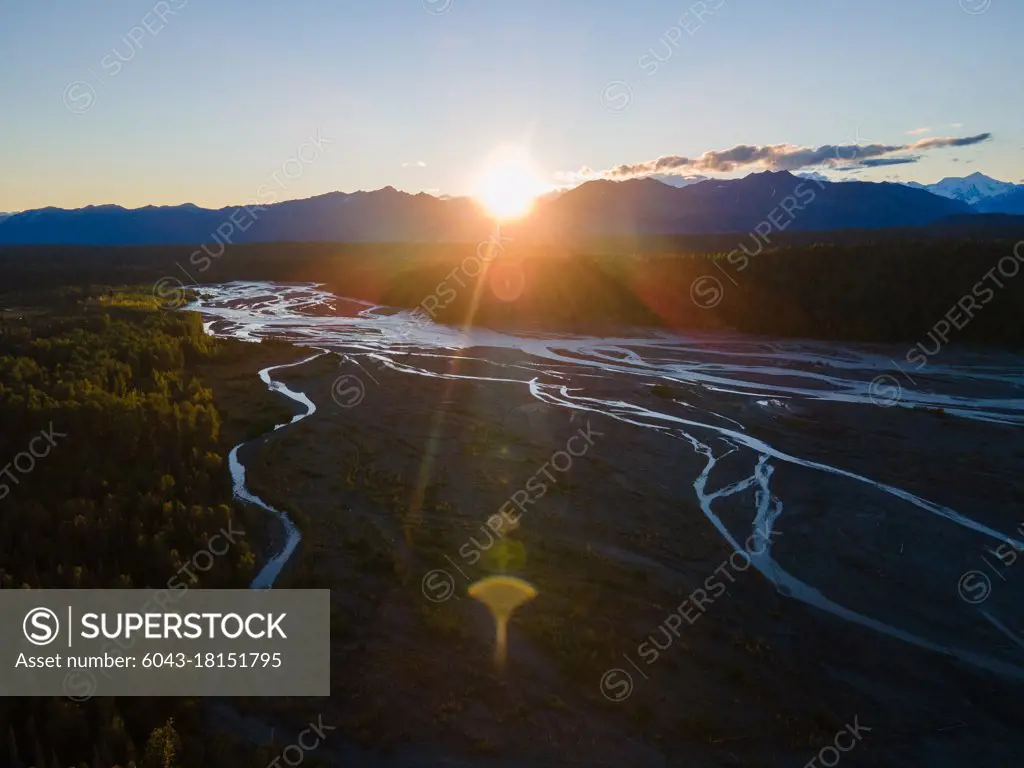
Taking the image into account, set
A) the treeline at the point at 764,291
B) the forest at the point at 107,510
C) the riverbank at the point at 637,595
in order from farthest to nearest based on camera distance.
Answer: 1. the treeline at the point at 764,291
2. the riverbank at the point at 637,595
3. the forest at the point at 107,510

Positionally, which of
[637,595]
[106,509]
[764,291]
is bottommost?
[637,595]

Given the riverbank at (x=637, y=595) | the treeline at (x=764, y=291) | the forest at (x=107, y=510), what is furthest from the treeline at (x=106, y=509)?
the treeline at (x=764, y=291)

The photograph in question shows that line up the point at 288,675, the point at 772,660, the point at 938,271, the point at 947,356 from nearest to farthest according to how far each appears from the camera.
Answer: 1. the point at 288,675
2. the point at 772,660
3. the point at 947,356
4. the point at 938,271

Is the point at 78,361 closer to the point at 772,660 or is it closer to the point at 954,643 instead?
the point at 772,660

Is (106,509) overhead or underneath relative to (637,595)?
overhead

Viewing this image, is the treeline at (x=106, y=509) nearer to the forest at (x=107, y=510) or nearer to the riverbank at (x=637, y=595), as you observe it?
the forest at (x=107, y=510)

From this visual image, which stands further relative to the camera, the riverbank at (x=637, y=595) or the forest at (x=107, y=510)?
the riverbank at (x=637, y=595)

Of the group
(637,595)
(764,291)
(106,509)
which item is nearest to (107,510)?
(106,509)

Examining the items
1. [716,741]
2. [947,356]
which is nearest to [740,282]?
[947,356]

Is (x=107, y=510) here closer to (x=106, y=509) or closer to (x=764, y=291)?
(x=106, y=509)
